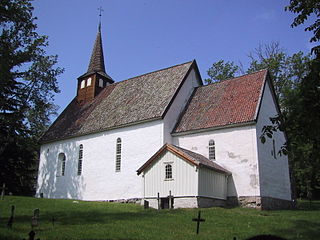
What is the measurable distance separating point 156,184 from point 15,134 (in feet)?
55.2

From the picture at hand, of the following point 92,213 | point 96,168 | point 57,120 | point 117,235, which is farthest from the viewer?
point 57,120

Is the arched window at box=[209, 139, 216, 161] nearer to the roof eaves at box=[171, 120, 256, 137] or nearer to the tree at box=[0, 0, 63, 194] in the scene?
the roof eaves at box=[171, 120, 256, 137]

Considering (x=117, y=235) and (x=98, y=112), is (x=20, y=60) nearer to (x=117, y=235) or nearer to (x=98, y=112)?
(x=98, y=112)

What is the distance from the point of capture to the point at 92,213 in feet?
59.0

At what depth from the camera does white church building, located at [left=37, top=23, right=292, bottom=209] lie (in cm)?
2191

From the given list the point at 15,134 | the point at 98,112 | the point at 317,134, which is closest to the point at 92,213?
the point at 317,134

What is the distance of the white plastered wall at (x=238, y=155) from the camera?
72.7ft

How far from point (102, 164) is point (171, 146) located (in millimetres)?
8340

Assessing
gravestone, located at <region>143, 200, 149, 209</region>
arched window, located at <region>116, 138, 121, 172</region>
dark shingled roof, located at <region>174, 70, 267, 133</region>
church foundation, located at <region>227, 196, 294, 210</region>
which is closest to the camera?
gravestone, located at <region>143, 200, 149, 209</region>

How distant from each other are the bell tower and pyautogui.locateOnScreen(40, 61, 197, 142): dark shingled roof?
0.93m

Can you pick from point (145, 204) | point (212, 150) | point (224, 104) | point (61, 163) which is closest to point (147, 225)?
point (145, 204)

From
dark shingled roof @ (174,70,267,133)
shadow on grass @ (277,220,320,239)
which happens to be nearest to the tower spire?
dark shingled roof @ (174,70,267,133)

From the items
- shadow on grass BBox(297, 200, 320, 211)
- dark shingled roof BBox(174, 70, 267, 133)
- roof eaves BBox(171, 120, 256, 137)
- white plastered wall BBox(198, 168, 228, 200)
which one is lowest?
shadow on grass BBox(297, 200, 320, 211)

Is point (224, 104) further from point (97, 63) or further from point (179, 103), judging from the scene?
point (97, 63)
